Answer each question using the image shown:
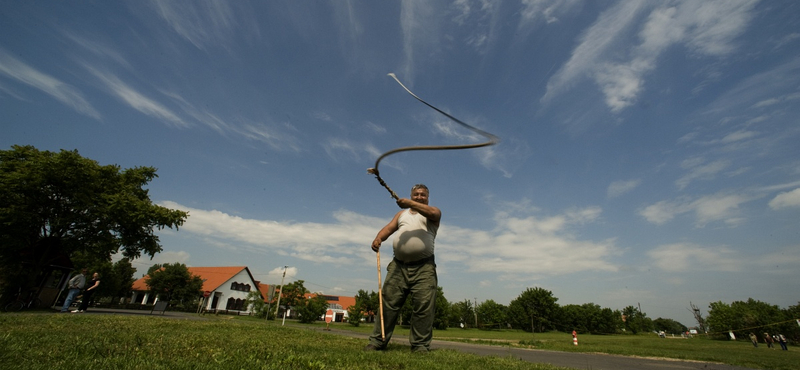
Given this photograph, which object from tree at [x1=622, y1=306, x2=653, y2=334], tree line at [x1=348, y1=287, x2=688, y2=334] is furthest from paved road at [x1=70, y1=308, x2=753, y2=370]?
tree at [x1=622, y1=306, x2=653, y2=334]

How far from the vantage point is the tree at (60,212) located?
19000 mm

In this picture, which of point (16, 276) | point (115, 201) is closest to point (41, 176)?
point (115, 201)

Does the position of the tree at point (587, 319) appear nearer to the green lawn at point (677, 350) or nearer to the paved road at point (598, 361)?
the green lawn at point (677, 350)

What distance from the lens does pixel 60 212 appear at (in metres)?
21.0

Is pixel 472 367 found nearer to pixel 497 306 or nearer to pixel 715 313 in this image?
pixel 497 306

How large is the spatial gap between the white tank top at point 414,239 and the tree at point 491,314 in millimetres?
79778

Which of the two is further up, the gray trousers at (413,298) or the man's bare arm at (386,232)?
the man's bare arm at (386,232)

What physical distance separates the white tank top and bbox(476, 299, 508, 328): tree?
3141 inches

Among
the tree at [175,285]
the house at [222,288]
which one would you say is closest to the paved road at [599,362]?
the tree at [175,285]

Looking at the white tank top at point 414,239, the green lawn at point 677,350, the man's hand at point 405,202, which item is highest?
the man's hand at point 405,202

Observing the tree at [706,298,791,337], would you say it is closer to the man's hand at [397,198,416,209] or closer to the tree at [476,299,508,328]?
the tree at [476,299,508,328]

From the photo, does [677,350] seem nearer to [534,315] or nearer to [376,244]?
[376,244]

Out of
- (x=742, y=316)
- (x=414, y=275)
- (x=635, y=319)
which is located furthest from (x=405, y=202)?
(x=635, y=319)

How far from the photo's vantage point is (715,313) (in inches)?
2997
